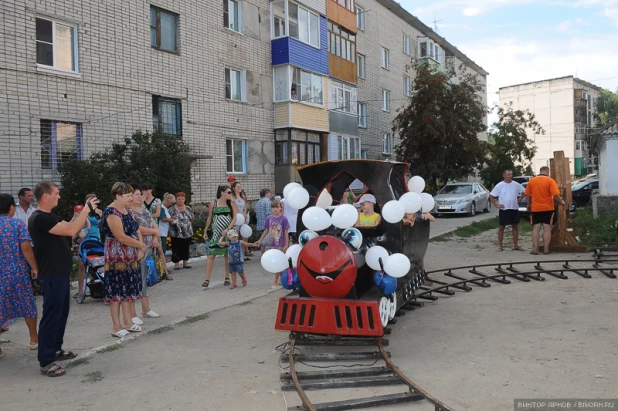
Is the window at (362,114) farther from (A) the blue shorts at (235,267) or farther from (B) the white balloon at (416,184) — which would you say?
(B) the white balloon at (416,184)

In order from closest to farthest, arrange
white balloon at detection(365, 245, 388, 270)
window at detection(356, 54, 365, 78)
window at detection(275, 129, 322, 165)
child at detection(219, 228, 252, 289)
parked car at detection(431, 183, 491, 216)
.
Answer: white balloon at detection(365, 245, 388, 270) < child at detection(219, 228, 252, 289) < window at detection(275, 129, 322, 165) < parked car at detection(431, 183, 491, 216) < window at detection(356, 54, 365, 78)

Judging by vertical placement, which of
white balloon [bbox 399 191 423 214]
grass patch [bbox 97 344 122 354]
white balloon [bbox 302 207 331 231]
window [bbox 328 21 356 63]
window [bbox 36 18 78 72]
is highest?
window [bbox 328 21 356 63]

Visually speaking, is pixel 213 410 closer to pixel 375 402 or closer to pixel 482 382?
pixel 375 402

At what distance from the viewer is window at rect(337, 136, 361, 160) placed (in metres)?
26.2

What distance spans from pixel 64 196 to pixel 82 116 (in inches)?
106

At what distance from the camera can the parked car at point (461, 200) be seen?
23672 mm

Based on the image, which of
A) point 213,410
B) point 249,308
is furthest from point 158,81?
point 213,410

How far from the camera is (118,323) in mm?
6434

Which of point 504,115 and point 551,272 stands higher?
point 504,115

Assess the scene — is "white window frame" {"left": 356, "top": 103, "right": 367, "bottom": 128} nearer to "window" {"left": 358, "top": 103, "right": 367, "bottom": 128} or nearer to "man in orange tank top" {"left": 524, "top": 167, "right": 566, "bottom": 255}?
Answer: "window" {"left": 358, "top": 103, "right": 367, "bottom": 128}

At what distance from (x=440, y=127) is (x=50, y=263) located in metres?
24.6

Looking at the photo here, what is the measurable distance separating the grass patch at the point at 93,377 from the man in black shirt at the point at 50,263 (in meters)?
0.29

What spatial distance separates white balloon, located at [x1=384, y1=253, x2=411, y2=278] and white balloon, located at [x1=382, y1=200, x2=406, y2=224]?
0.53 metres

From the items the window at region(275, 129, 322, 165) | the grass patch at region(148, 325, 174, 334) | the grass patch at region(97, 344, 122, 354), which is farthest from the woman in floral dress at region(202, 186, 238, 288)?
the window at region(275, 129, 322, 165)
